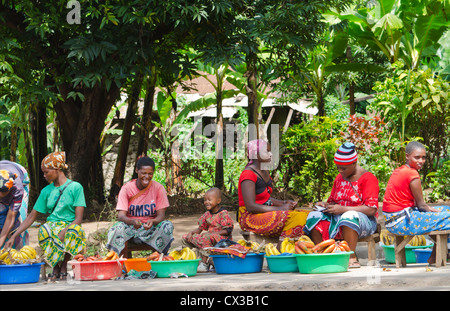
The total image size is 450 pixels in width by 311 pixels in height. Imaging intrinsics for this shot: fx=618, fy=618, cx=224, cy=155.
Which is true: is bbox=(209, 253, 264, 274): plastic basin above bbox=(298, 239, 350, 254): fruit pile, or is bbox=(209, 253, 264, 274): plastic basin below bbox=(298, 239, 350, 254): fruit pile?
below

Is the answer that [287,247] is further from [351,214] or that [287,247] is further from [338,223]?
[351,214]

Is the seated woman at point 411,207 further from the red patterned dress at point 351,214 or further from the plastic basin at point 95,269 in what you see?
the plastic basin at point 95,269

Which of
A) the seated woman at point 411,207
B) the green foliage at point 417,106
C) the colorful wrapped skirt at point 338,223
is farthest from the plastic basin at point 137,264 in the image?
the green foliage at point 417,106

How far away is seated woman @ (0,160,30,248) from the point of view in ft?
18.3

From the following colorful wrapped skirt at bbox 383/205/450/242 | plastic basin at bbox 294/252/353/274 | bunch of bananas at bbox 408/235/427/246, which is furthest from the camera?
bunch of bananas at bbox 408/235/427/246

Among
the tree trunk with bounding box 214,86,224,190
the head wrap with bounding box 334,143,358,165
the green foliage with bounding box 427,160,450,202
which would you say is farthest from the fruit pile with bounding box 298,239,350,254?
the tree trunk with bounding box 214,86,224,190

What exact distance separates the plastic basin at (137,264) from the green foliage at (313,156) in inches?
236

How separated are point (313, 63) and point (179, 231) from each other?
5165 millimetres

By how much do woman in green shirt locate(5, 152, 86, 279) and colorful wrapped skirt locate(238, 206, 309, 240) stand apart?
1658 millimetres

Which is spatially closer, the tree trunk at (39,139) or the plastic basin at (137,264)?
the plastic basin at (137,264)

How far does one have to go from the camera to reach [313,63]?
12719 millimetres

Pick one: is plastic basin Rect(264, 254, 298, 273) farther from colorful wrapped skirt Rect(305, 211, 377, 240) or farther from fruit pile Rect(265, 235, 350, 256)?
colorful wrapped skirt Rect(305, 211, 377, 240)

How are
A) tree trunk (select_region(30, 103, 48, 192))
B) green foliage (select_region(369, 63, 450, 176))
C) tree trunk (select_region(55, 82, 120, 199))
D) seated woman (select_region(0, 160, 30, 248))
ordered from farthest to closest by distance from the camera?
A: tree trunk (select_region(30, 103, 48, 192)) → green foliage (select_region(369, 63, 450, 176)) → tree trunk (select_region(55, 82, 120, 199)) → seated woman (select_region(0, 160, 30, 248))

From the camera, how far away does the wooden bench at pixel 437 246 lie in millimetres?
5488
